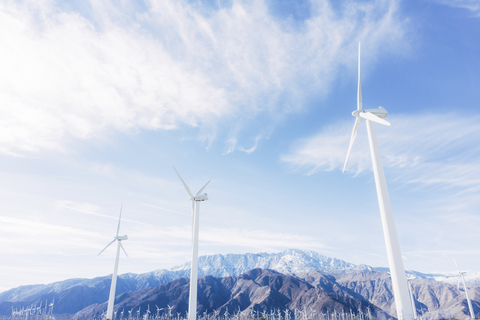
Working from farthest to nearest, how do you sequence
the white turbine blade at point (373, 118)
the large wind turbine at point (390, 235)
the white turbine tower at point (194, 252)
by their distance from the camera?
the white turbine tower at point (194, 252)
the white turbine blade at point (373, 118)
the large wind turbine at point (390, 235)

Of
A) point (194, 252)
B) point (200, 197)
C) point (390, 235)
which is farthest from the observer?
point (200, 197)

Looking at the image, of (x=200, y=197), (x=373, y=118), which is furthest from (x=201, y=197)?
(x=373, y=118)

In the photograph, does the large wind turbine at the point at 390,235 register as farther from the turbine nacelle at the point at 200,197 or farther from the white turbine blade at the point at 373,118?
the turbine nacelle at the point at 200,197

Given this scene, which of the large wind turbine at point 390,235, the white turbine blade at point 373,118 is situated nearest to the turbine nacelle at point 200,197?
the white turbine blade at point 373,118

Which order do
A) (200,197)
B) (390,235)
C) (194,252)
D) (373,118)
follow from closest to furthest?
(390,235) → (373,118) → (194,252) → (200,197)

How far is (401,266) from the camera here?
33.6 metres

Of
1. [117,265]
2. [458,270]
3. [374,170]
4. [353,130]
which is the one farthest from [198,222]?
[458,270]

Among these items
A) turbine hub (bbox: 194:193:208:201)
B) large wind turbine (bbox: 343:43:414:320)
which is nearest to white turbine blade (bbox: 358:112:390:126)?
large wind turbine (bbox: 343:43:414:320)

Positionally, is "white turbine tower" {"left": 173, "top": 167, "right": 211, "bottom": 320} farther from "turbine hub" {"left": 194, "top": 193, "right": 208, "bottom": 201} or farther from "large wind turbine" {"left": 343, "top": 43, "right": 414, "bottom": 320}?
"large wind turbine" {"left": 343, "top": 43, "right": 414, "bottom": 320}

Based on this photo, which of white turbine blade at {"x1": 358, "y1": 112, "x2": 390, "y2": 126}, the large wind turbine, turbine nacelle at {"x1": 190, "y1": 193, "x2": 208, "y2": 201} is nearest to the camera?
the large wind turbine

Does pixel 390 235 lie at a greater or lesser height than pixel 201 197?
lesser

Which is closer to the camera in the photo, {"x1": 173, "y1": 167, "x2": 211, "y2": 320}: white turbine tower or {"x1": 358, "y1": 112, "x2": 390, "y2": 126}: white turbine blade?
{"x1": 358, "y1": 112, "x2": 390, "y2": 126}: white turbine blade

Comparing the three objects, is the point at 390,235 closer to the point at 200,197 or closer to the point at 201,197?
the point at 201,197

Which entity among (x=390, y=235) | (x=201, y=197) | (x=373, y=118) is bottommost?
(x=390, y=235)
